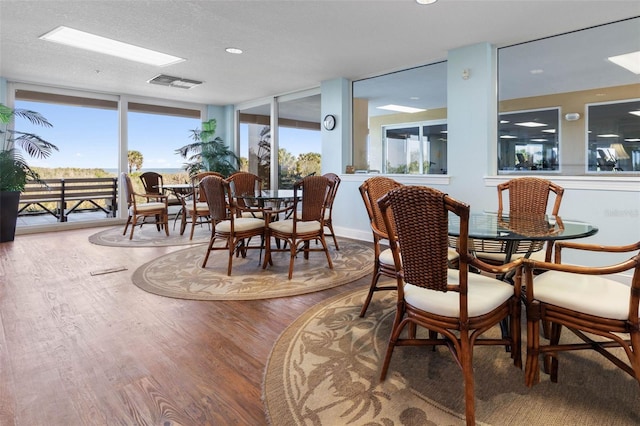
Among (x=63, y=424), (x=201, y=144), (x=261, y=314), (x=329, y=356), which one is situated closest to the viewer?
(x=63, y=424)

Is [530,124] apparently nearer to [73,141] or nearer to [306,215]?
[306,215]

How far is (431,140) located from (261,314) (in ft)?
12.5

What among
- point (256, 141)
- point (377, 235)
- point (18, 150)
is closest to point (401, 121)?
point (256, 141)

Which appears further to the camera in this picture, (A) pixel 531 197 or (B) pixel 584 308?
(A) pixel 531 197

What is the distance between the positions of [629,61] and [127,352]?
557 cm

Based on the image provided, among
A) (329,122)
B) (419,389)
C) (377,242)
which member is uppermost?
(329,122)

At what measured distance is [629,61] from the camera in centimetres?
408

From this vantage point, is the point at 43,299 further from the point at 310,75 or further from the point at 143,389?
the point at 310,75

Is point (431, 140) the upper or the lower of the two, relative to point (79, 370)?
Result: upper

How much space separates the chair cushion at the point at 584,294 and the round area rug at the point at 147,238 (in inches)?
176

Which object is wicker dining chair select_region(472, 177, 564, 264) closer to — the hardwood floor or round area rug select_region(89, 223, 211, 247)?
the hardwood floor

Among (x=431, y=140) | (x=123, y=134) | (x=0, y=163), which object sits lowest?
(x=0, y=163)

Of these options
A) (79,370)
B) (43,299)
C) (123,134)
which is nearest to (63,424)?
(79,370)

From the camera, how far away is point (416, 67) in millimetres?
4969
